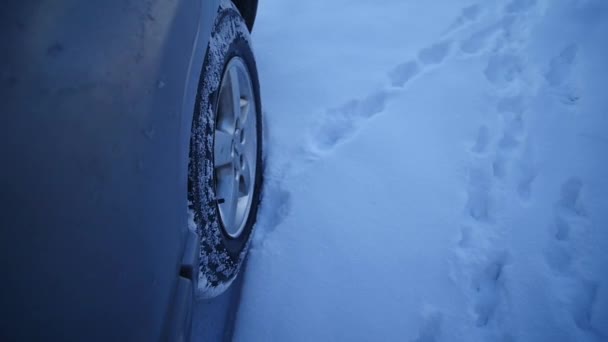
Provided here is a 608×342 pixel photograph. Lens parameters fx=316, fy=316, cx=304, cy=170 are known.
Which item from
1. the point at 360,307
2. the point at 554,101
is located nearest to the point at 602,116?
the point at 554,101

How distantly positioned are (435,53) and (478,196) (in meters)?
0.85

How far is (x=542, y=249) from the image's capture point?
110cm

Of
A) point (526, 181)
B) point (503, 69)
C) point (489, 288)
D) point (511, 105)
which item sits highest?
point (503, 69)

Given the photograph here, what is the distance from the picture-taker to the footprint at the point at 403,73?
1.55 metres

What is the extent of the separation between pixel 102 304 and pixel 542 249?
4.24ft

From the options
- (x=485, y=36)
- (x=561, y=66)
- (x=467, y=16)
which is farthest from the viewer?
(x=467, y=16)

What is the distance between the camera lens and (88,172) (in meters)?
→ 0.41

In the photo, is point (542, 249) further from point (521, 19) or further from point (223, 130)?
point (521, 19)

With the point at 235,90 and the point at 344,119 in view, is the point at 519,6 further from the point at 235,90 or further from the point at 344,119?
the point at 235,90

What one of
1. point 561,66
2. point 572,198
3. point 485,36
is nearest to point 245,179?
point 572,198

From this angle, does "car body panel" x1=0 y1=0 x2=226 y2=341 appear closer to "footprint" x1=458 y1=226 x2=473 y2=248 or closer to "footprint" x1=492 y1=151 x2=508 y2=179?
"footprint" x1=458 y1=226 x2=473 y2=248

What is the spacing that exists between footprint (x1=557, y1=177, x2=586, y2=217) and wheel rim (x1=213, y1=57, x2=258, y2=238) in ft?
3.77

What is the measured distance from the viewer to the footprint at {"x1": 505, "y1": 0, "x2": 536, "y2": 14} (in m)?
1.85

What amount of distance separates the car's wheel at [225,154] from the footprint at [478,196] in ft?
2.63
